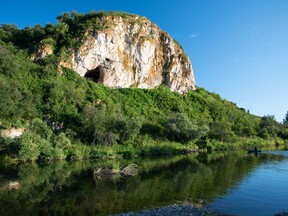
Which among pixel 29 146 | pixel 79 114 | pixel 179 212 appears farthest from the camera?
pixel 79 114

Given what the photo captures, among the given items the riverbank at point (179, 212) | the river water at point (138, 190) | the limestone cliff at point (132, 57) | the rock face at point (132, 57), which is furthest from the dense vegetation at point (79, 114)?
the riverbank at point (179, 212)

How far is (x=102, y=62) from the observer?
88125 mm

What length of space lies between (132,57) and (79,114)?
1680 inches

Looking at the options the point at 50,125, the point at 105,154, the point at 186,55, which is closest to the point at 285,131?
the point at 186,55

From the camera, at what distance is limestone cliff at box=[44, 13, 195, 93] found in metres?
85.8

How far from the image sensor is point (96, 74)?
93062 mm

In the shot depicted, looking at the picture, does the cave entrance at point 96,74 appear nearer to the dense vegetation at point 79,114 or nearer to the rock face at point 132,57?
the rock face at point 132,57

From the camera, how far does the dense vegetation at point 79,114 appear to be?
5019 cm

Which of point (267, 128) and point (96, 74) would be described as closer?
point (96, 74)

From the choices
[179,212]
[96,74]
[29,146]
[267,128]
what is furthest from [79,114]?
[267,128]

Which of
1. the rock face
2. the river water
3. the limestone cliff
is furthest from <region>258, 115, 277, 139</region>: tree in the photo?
the river water

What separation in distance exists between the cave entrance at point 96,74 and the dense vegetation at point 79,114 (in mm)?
7634

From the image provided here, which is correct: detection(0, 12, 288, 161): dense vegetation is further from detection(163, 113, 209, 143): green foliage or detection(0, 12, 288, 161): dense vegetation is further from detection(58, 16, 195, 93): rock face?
detection(58, 16, 195, 93): rock face

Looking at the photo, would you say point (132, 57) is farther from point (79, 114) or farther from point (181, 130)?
point (79, 114)
